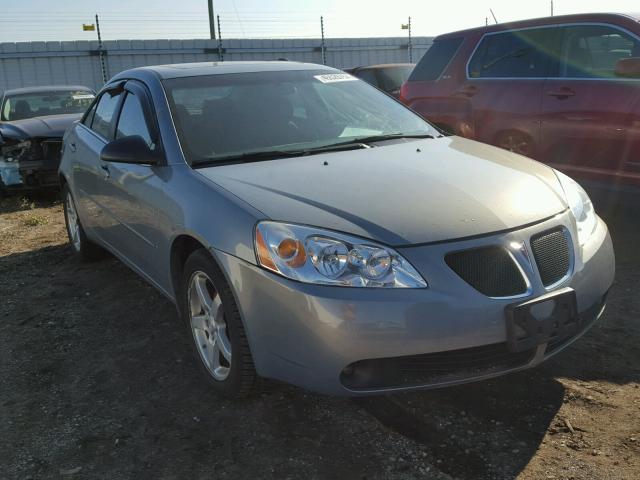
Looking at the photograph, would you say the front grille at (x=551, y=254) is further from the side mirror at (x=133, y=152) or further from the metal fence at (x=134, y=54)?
the metal fence at (x=134, y=54)

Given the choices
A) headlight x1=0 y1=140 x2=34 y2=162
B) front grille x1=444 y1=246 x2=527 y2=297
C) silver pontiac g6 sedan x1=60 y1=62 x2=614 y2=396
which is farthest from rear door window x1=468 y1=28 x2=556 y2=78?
headlight x1=0 y1=140 x2=34 y2=162

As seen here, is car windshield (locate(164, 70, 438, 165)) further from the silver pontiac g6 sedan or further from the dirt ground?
the dirt ground

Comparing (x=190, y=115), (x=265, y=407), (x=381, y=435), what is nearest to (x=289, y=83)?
(x=190, y=115)

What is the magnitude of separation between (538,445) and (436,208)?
3.30ft

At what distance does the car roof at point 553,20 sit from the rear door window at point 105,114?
3504mm

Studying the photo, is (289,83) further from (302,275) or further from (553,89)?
(553,89)

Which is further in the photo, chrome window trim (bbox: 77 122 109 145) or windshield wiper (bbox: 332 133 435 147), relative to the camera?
chrome window trim (bbox: 77 122 109 145)

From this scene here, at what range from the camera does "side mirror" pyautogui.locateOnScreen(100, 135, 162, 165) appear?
3379mm

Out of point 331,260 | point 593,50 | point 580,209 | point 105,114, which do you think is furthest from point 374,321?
point 593,50

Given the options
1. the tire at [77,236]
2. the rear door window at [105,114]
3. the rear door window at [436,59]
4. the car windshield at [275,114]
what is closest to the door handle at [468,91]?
Answer: the rear door window at [436,59]

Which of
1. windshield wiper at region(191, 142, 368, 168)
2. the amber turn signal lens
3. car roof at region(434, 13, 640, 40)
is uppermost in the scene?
car roof at region(434, 13, 640, 40)

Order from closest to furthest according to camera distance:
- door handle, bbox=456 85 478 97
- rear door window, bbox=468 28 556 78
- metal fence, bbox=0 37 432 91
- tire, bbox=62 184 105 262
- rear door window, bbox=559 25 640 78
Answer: rear door window, bbox=559 25 640 78 → tire, bbox=62 184 105 262 → rear door window, bbox=468 28 556 78 → door handle, bbox=456 85 478 97 → metal fence, bbox=0 37 432 91

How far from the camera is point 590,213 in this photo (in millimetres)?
3166

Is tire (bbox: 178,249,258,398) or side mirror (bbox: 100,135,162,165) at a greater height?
side mirror (bbox: 100,135,162,165)
